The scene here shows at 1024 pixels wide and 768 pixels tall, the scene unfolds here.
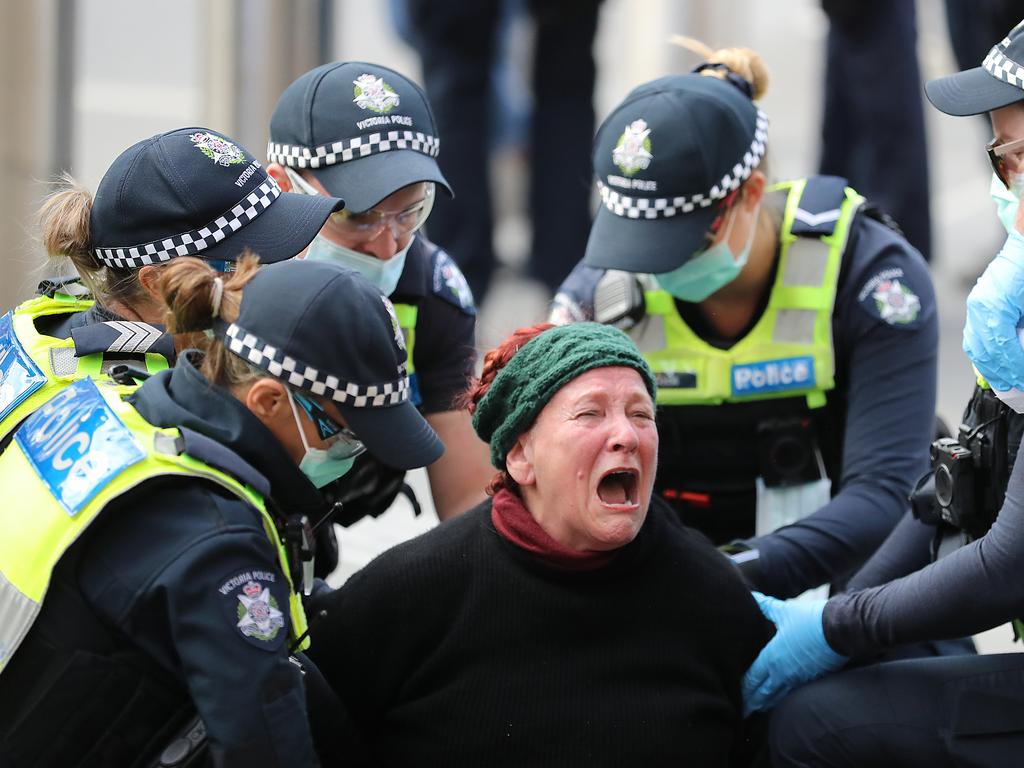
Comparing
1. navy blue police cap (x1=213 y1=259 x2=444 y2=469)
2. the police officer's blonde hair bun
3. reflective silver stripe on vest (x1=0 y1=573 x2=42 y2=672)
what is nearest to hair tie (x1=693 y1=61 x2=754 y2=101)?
the police officer's blonde hair bun

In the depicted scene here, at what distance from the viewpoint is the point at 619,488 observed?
2.72 metres

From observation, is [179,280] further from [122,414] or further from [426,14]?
[426,14]

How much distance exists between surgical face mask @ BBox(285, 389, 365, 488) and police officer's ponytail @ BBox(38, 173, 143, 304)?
53 centimetres

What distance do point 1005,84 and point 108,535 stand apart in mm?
1642

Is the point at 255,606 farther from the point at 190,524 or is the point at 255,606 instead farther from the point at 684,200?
the point at 684,200

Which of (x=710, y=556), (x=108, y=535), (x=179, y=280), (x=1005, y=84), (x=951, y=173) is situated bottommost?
(x=951, y=173)

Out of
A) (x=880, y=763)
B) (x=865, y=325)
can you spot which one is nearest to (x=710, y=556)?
(x=880, y=763)

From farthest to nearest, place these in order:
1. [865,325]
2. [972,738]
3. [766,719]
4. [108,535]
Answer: [865,325] < [766,719] < [972,738] < [108,535]

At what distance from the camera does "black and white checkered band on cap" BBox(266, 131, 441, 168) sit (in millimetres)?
3412

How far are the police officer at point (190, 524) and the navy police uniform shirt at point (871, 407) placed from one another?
114 centimetres

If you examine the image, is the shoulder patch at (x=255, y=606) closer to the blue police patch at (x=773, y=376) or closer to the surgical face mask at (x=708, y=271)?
the surgical face mask at (x=708, y=271)

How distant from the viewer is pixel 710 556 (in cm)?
286

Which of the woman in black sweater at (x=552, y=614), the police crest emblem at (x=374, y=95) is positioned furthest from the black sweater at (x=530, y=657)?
the police crest emblem at (x=374, y=95)

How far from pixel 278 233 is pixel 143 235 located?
9.4 inches
